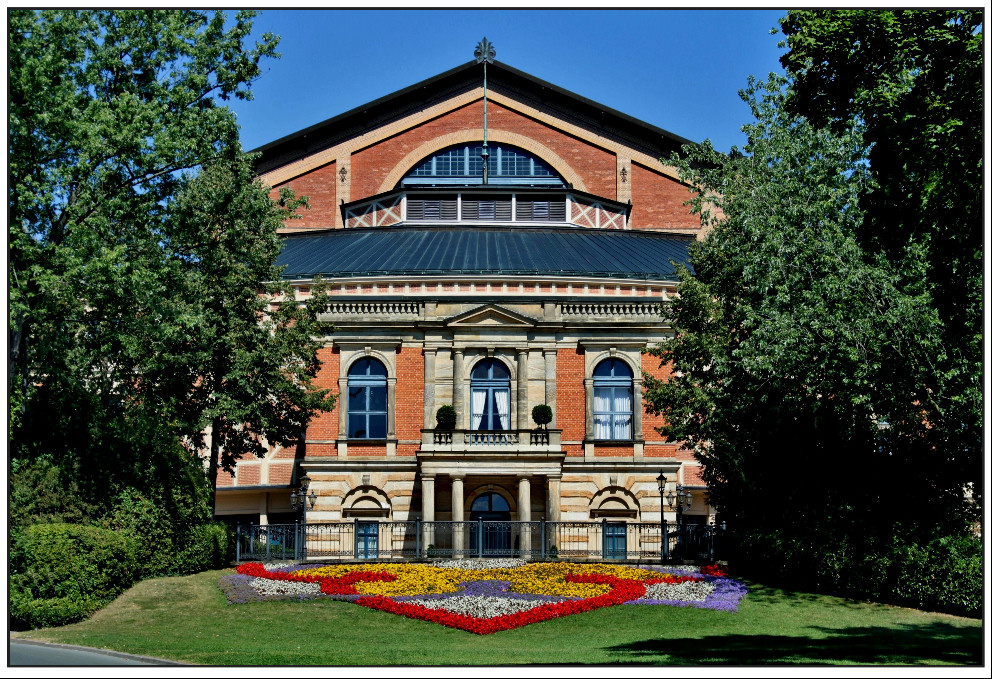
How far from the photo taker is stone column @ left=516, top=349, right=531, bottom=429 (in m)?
37.0

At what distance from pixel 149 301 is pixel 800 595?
15.2 m

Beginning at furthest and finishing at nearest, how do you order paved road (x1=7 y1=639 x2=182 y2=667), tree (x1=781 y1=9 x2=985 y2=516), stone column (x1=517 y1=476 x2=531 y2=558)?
stone column (x1=517 y1=476 x2=531 y2=558) < tree (x1=781 y1=9 x2=985 y2=516) < paved road (x1=7 y1=639 x2=182 y2=667)

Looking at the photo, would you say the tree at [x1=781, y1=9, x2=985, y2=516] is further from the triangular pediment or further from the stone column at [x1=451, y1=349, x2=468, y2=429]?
the stone column at [x1=451, y1=349, x2=468, y2=429]

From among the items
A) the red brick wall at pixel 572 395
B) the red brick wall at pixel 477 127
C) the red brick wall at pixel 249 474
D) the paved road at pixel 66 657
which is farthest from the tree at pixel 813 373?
the red brick wall at pixel 477 127

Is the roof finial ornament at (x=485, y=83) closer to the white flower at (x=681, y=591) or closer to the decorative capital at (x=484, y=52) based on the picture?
the decorative capital at (x=484, y=52)

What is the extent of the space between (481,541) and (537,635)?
10.5 meters

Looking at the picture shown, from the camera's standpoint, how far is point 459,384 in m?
37.3

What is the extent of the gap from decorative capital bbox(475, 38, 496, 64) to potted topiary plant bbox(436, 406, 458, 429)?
103 ft

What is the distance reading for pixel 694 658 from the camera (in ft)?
59.5

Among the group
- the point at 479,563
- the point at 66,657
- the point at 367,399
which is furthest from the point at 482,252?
the point at 66,657

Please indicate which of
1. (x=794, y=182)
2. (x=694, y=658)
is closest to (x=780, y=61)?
(x=794, y=182)

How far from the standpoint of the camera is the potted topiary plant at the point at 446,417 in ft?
117

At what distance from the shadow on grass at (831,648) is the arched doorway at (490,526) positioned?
12.5 metres

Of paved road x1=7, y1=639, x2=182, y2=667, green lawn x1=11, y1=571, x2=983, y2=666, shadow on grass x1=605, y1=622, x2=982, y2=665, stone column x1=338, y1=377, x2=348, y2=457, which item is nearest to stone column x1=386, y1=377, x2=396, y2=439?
stone column x1=338, y1=377, x2=348, y2=457
